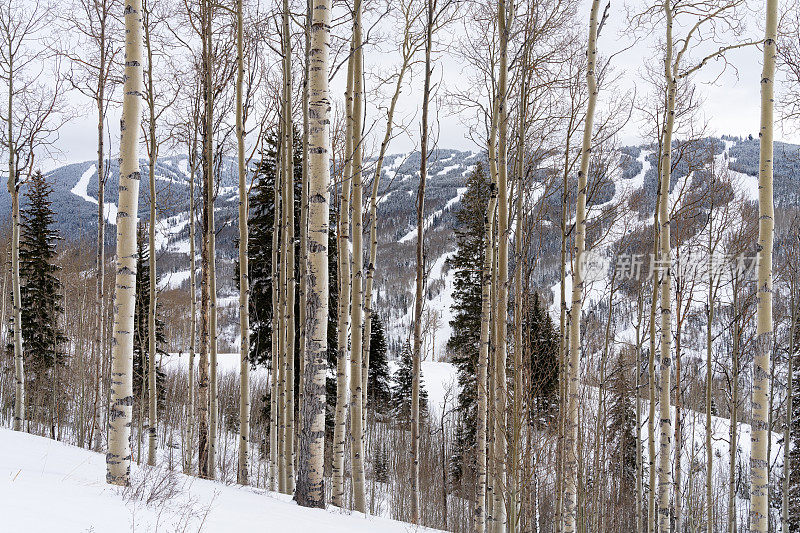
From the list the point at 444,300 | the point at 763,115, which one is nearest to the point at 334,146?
the point at 763,115

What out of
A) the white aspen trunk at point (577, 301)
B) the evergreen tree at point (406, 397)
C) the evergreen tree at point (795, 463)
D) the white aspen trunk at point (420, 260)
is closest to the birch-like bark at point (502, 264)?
the white aspen trunk at point (577, 301)

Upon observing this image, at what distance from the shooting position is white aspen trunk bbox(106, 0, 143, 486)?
3.88 meters

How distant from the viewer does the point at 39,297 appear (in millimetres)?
15977

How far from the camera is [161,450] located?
685 inches

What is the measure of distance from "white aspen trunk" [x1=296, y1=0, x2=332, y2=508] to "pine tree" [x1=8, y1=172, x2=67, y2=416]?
14.6 meters

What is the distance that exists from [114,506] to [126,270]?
73.5 inches

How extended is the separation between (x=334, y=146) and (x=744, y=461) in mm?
28799

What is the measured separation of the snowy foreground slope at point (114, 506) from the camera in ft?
8.07

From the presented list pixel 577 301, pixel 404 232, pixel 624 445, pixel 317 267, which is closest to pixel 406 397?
pixel 624 445

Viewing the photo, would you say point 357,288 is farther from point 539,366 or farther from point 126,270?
point 539,366

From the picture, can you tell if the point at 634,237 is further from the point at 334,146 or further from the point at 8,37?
the point at 8,37

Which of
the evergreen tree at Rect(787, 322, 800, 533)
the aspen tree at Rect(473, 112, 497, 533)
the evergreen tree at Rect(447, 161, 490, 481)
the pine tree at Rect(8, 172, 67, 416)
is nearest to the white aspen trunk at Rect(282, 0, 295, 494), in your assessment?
the aspen tree at Rect(473, 112, 497, 533)

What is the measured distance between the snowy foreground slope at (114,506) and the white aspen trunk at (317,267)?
42 cm

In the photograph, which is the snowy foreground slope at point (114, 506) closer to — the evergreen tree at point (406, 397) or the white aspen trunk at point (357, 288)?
the white aspen trunk at point (357, 288)
